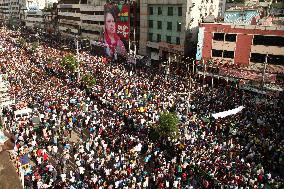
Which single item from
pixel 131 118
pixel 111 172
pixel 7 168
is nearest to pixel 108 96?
pixel 131 118

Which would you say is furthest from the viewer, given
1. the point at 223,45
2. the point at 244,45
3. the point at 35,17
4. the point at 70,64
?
the point at 35,17

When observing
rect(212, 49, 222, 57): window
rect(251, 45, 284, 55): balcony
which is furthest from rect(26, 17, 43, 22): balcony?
rect(251, 45, 284, 55): balcony

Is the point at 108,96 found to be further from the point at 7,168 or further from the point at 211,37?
the point at 7,168

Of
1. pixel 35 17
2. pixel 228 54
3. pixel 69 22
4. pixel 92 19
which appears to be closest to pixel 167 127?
pixel 228 54

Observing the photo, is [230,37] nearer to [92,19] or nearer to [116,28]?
[116,28]

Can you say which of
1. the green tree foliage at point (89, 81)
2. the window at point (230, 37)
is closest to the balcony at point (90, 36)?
the green tree foliage at point (89, 81)

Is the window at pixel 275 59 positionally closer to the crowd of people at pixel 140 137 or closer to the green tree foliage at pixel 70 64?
the crowd of people at pixel 140 137

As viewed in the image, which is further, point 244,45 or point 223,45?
point 223,45
